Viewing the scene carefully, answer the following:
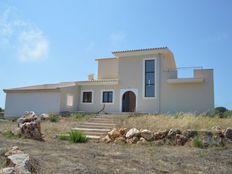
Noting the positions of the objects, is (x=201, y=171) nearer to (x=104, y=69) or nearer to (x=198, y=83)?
(x=198, y=83)

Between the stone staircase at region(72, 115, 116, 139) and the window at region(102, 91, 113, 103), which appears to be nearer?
the stone staircase at region(72, 115, 116, 139)

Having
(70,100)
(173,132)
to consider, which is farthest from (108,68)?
(173,132)

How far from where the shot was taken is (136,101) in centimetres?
2170

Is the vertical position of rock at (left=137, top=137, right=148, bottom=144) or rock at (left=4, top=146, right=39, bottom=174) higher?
rock at (left=4, top=146, right=39, bottom=174)

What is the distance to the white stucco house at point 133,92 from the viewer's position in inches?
784

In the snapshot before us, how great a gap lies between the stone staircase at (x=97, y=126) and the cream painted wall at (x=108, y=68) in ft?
24.9

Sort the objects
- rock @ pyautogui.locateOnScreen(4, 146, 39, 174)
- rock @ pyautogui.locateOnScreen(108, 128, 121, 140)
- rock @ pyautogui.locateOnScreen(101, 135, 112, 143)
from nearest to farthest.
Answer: rock @ pyautogui.locateOnScreen(4, 146, 39, 174), rock @ pyautogui.locateOnScreen(101, 135, 112, 143), rock @ pyautogui.locateOnScreen(108, 128, 121, 140)

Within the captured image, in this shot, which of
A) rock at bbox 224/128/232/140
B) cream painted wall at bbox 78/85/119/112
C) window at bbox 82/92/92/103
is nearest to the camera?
rock at bbox 224/128/232/140

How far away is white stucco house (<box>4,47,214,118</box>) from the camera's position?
19.9 metres

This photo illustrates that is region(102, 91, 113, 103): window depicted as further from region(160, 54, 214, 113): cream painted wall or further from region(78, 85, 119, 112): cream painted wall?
region(160, 54, 214, 113): cream painted wall

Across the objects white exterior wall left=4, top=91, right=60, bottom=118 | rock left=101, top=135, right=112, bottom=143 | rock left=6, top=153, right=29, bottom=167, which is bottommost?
rock left=101, top=135, right=112, bottom=143

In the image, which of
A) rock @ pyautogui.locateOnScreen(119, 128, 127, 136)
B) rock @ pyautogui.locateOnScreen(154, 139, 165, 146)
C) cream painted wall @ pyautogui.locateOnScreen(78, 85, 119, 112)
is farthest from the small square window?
rock @ pyautogui.locateOnScreen(154, 139, 165, 146)

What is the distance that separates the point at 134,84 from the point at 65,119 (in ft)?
23.4

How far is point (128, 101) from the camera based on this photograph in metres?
23.2
